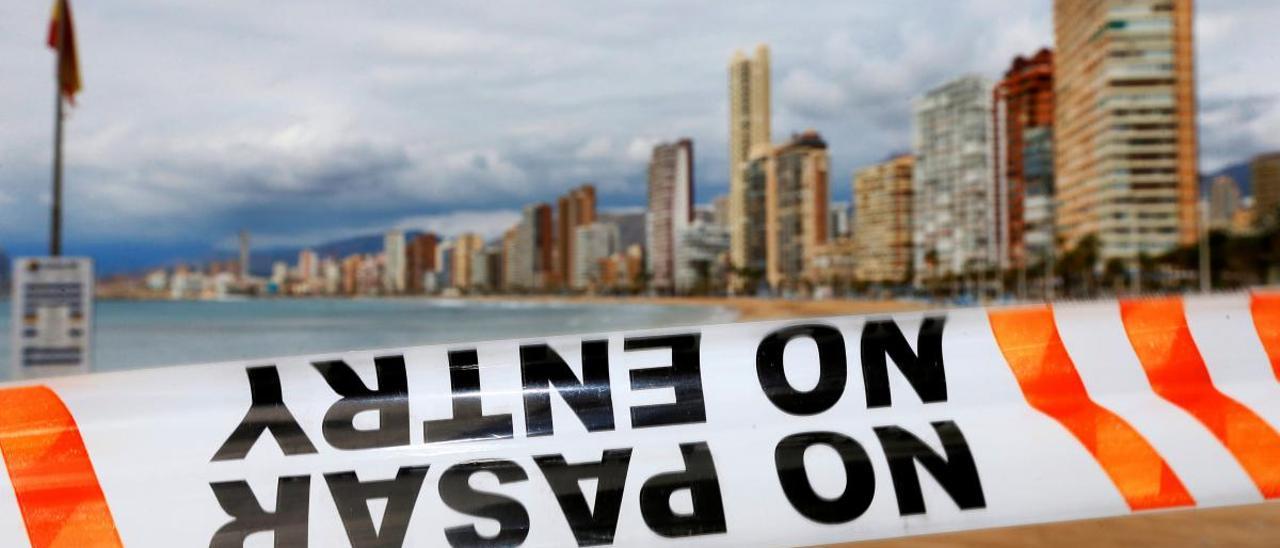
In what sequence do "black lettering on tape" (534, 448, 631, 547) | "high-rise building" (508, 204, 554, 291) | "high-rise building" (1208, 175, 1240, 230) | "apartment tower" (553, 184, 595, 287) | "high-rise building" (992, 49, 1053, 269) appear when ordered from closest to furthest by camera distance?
"black lettering on tape" (534, 448, 631, 547) < "high-rise building" (1208, 175, 1240, 230) < "high-rise building" (992, 49, 1053, 269) < "high-rise building" (508, 204, 554, 291) < "apartment tower" (553, 184, 595, 287)

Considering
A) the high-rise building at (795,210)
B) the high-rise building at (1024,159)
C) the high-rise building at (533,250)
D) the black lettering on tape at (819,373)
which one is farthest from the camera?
the high-rise building at (533,250)

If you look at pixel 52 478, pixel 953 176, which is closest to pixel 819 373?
pixel 52 478

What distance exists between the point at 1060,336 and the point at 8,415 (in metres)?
2.64

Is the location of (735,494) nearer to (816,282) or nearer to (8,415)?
(8,415)

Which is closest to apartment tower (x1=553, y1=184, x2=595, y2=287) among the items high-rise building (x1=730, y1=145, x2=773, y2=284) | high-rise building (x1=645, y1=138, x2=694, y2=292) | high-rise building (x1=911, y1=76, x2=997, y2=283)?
high-rise building (x1=645, y1=138, x2=694, y2=292)

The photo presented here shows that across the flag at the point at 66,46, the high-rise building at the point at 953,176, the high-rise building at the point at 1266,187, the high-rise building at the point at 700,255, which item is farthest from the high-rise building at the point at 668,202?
the flag at the point at 66,46

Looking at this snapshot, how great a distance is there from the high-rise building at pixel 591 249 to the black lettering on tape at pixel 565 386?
149m

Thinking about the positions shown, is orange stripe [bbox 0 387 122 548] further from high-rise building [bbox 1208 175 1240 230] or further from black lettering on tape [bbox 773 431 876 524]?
high-rise building [bbox 1208 175 1240 230]

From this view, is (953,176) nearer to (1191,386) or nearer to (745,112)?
(745,112)

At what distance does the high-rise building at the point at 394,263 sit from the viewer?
128375 millimetres

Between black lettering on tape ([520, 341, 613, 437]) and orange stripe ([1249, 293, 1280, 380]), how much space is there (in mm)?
1775

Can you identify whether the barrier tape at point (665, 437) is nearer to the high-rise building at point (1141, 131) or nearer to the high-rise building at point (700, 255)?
the high-rise building at point (1141, 131)

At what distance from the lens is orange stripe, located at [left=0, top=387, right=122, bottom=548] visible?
2.02 meters

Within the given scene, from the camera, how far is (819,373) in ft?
7.43
